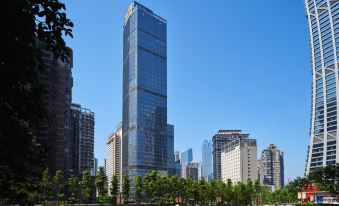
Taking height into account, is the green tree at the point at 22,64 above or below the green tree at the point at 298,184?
above

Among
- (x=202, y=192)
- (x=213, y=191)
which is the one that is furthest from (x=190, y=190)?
(x=213, y=191)

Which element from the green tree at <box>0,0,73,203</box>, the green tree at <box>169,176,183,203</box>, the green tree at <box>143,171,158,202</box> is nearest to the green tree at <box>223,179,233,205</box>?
the green tree at <box>169,176,183,203</box>

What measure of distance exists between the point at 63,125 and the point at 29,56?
461 feet

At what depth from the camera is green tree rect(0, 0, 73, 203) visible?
25.6 ft

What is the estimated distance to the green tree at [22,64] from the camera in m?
7.82

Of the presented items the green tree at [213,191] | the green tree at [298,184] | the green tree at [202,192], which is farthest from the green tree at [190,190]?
the green tree at [298,184]

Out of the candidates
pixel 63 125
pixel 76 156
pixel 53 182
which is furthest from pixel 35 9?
pixel 76 156

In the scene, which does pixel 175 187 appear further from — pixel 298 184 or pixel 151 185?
pixel 298 184

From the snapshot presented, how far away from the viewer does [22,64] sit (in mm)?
8117

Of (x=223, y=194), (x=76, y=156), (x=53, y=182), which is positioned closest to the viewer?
(x=53, y=182)

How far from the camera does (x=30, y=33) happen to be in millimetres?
8094

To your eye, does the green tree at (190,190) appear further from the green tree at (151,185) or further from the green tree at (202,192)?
the green tree at (151,185)

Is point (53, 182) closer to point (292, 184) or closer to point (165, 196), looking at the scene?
point (165, 196)

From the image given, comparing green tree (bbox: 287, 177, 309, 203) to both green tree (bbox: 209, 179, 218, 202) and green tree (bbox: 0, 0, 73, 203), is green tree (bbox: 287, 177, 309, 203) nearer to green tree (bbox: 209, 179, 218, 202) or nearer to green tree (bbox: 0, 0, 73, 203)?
green tree (bbox: 209, 179, 218, 202)
